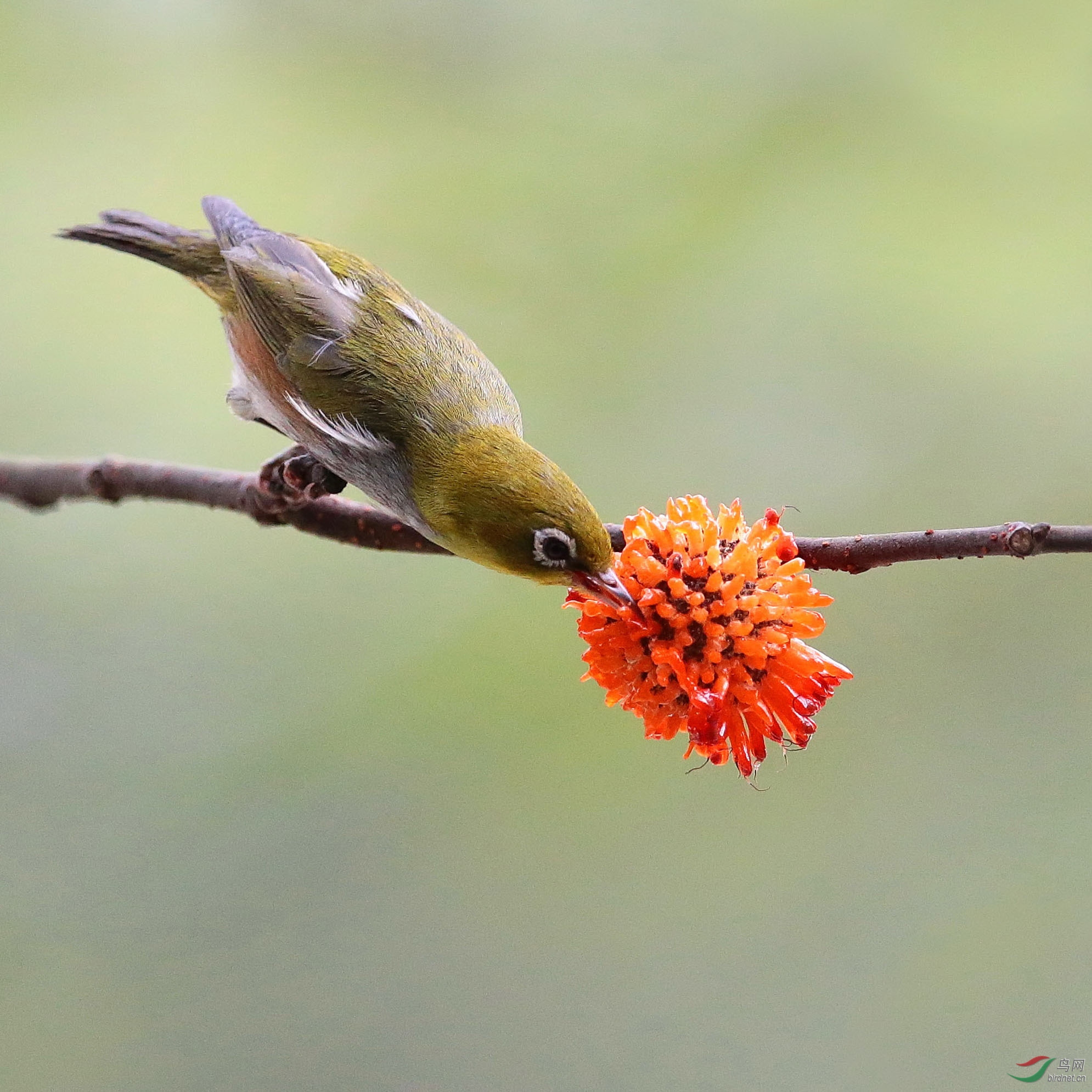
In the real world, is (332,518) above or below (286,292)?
below

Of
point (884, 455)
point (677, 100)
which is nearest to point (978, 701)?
point (884, 455)

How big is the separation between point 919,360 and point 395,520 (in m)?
2.06

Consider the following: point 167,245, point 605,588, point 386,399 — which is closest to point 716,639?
point 605,588

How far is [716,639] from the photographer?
1267 millimetres

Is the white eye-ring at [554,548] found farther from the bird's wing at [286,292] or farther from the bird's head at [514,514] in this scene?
the bird's wing at [286,292]

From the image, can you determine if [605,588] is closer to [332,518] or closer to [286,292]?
[332,518]

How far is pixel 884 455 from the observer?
3.11 meters

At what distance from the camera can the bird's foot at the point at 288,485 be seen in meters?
1.78

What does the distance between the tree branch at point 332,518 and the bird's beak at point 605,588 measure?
0.20m

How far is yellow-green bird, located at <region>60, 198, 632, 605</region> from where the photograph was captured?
4.91 feet

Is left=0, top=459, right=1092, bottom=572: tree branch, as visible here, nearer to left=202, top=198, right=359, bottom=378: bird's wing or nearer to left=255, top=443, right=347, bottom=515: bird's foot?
left=255, top=443, right=347, bottom=515: bird's foot

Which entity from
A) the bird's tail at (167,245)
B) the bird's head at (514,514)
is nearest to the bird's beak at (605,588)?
the bird's head at (514,514)

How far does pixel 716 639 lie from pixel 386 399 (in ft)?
2.53

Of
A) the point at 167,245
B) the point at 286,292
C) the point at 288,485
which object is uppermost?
the point at 167,245
